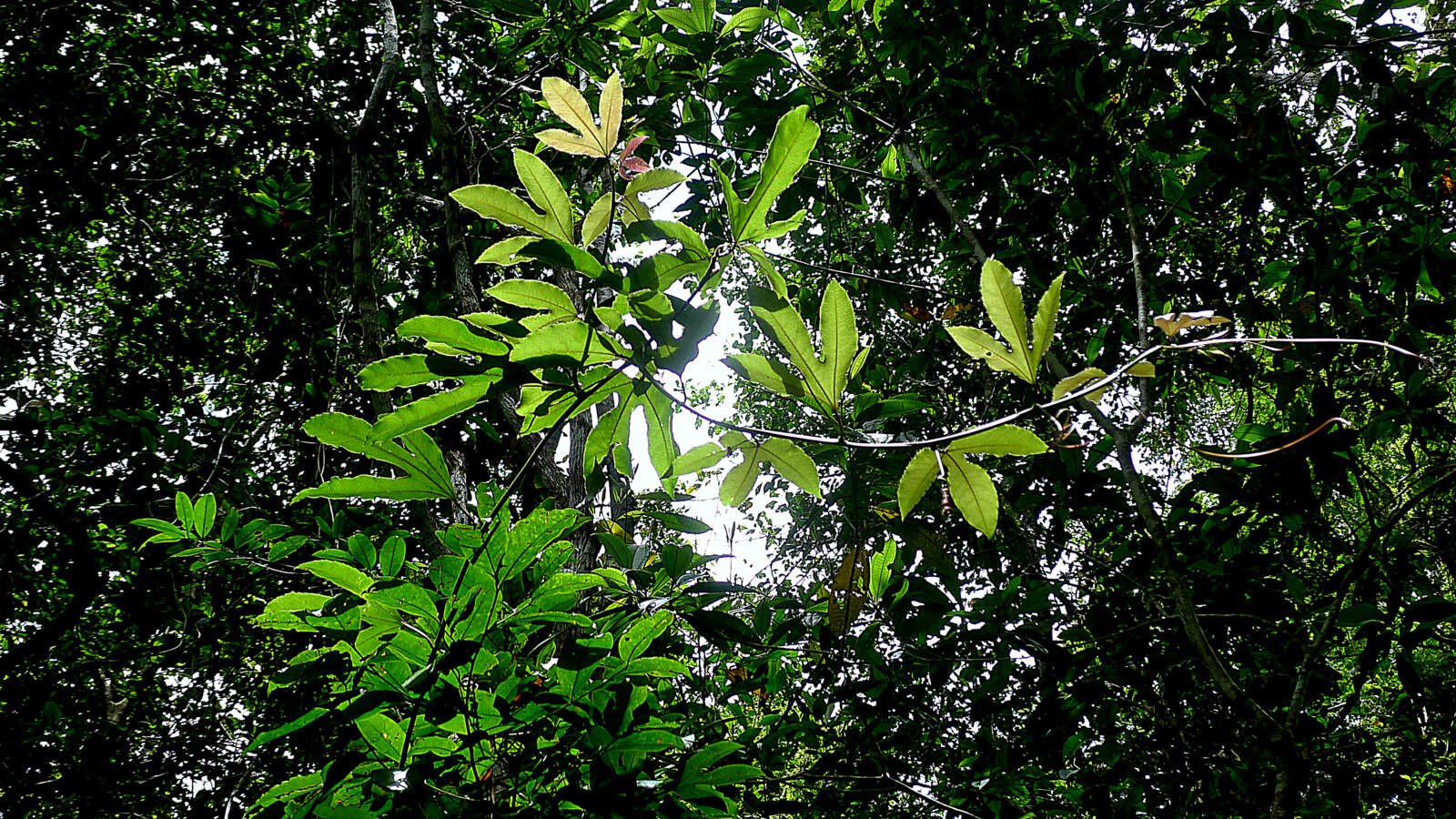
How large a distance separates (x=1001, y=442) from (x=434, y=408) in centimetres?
51

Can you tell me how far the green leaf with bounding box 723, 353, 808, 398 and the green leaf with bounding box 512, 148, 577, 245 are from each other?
194mm

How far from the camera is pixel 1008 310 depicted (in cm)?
61

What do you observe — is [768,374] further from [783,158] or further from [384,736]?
[384,736]

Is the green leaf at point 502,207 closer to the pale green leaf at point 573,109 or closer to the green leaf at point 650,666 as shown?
the pale green leaf at point 573,109

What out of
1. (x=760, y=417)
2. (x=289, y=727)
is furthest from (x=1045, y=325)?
(x=760, y=417)

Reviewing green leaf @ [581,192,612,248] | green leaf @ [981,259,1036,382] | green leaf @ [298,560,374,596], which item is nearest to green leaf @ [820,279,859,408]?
green leaf @ [981,259,1036,382]

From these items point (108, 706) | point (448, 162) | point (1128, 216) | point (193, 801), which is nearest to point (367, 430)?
point (448, 162)

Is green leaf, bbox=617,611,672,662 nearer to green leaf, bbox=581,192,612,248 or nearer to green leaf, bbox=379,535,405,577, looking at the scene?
green leaf, bbox=379,535,405,577

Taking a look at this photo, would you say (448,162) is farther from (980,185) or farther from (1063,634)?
(1063,634)

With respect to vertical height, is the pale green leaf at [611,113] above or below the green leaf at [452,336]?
above

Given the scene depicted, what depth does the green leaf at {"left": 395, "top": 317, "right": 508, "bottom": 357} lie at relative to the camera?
2.10ft

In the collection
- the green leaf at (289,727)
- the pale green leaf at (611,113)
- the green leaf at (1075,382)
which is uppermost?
the pale green leaf at (611,113)

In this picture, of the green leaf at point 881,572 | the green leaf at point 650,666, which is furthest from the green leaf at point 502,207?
the green leaf at point 881,572

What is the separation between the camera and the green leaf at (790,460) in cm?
73
